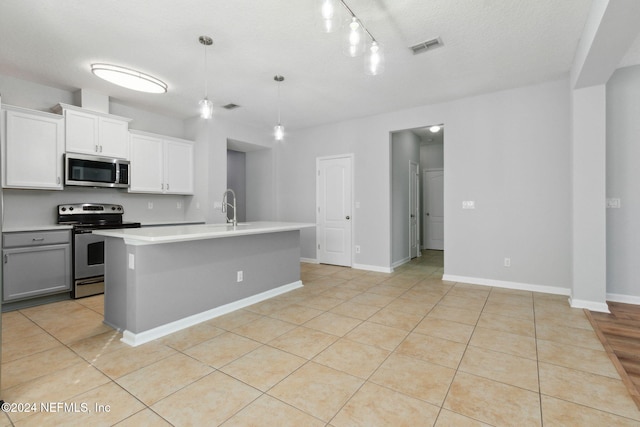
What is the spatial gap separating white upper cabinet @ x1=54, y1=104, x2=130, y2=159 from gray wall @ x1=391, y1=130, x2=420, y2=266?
171 inches

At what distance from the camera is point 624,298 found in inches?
142

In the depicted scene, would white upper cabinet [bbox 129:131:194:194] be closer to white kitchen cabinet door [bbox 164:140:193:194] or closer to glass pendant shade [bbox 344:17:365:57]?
white kitchen cabinet door [bbox 164:140:193:194]

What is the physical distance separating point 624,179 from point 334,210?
159 inches

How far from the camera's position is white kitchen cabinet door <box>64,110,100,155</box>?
399cm

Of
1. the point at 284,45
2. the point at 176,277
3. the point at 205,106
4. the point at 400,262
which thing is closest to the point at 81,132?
the point at 205,106

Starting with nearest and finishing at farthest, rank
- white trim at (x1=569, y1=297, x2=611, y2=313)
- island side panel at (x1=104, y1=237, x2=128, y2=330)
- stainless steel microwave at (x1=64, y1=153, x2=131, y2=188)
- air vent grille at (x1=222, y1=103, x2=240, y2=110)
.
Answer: island side panel at (x1=104, y1=237, x2=128, y2=330)
white trim at (x1=569, y1=297, x2=611, y2=313)
stainless steel microwave at (x1=64, y1=153, x2=131, y2=188)
air vent grille at (x1=222, y1=103, x2=240, y2=110)

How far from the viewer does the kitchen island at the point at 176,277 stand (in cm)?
263

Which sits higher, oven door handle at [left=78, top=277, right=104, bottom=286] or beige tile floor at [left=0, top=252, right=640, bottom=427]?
oven door handle at [left=78, top=277, right=104, bottom=286]

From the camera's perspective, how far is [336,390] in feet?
6.38

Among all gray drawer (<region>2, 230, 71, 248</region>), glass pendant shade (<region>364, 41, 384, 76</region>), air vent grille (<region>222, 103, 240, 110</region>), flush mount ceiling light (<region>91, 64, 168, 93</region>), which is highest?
air vent grille (<region>222, 103, 240, 110</region>)

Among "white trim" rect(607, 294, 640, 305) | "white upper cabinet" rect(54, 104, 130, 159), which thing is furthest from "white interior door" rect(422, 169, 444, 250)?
"white upper cabinet" rect(54, 104, 130, 159)

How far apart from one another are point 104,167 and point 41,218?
100cm

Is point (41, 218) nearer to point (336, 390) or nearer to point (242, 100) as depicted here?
point (242, 100)

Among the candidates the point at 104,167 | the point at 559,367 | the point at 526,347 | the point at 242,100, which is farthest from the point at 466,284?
the point at 104,167
